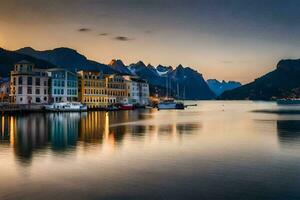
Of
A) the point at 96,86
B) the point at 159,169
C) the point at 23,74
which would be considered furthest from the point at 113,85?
the point at 159,169

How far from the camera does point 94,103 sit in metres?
149

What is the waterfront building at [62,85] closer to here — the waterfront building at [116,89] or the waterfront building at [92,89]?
the waterfront building at [92,89]

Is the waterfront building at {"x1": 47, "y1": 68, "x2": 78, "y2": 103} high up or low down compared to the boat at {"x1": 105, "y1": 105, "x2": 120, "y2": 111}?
up

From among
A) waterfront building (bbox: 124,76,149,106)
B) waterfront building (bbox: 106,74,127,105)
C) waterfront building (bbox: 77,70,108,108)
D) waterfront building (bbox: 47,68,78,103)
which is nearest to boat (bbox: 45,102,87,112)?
waterfront building (bbox: 47,68,78,103)

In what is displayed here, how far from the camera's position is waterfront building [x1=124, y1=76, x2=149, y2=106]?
171 metres

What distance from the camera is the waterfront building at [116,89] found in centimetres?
15725

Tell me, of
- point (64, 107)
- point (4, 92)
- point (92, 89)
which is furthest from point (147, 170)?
point (92, 89)

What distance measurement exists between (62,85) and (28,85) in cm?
1470

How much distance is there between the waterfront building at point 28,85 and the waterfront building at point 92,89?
60.3 ft

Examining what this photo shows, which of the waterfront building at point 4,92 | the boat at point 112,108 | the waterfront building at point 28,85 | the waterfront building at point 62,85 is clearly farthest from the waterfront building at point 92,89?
the waterfront building at point 4,92

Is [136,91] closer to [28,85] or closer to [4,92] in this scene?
[4,92]

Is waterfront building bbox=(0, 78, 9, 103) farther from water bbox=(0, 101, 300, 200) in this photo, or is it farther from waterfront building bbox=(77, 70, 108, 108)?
water bbox=(0, 101, 300, 200)

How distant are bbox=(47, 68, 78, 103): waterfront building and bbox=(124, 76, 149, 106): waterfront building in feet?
110

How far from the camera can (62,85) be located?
134625 mm
